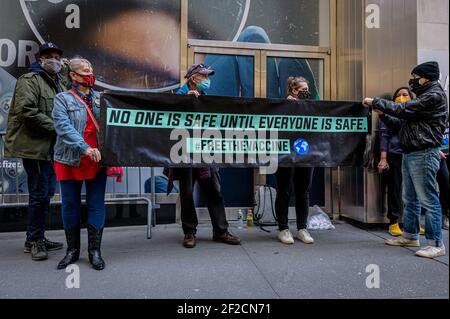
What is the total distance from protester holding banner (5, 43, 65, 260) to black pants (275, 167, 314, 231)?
8.38 feet

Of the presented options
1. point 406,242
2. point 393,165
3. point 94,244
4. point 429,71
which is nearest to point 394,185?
point 393,165

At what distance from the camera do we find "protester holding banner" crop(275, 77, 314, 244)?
4.39 m

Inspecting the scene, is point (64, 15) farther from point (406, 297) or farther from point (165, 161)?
point (406, 297)

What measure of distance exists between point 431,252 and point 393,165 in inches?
52.5

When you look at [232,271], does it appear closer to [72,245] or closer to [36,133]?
[72,245]

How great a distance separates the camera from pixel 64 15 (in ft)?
17.0

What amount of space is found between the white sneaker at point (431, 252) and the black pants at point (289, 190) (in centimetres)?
129

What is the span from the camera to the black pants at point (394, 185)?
4.84 m

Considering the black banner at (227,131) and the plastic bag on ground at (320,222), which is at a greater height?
the black banner at (227,131)

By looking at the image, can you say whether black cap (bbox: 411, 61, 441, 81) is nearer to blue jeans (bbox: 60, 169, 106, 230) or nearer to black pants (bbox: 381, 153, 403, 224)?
black pants (bbox: 381, 153, 403, 224)

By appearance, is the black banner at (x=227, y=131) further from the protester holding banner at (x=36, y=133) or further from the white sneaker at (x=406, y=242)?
the white sneaker at (x=406, y=242)

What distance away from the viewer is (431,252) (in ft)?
12.7

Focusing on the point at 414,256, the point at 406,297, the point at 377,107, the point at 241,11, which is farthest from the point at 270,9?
the point at 406,297

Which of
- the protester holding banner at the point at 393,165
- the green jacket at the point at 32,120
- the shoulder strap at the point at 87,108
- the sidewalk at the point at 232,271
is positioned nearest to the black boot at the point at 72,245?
the sidewalk at the point at 232,271
